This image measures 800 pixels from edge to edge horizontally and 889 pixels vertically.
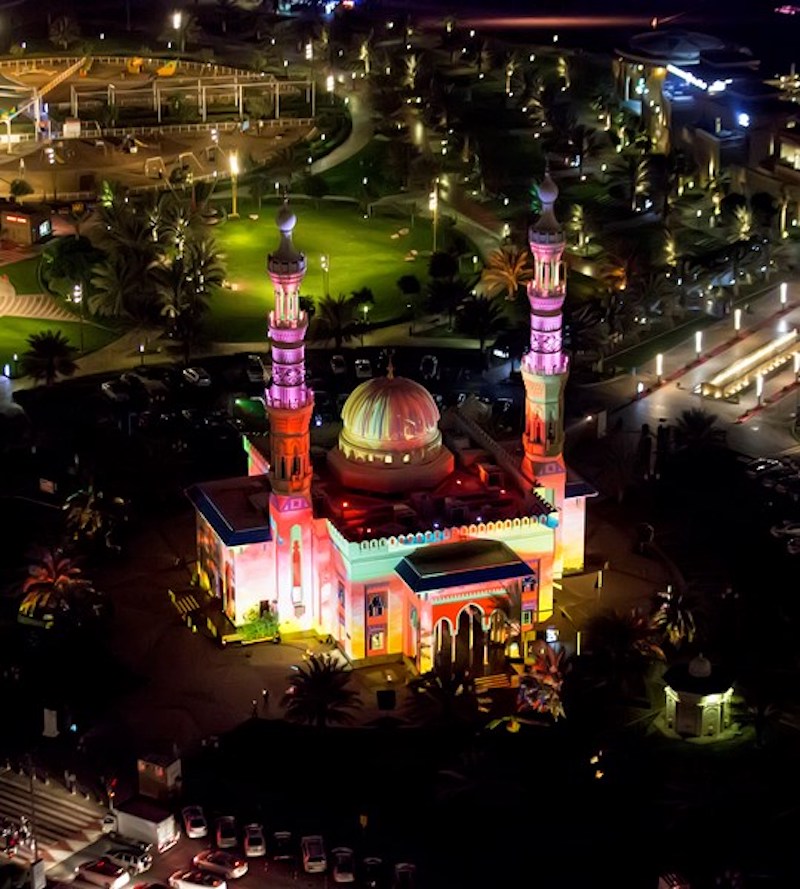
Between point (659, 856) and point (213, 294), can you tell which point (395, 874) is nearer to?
point (659, 856)

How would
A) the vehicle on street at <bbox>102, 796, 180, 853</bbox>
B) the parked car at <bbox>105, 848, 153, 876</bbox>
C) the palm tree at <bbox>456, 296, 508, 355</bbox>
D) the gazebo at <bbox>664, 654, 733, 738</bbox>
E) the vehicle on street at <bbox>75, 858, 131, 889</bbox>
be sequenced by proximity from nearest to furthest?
the vehicle on street at <bbox>75, 858, 131, 889</bbox>
the parked car at <bbox>105, 848, 153, 876</bbox>
the vehicle on street at <bbox>102, 796, 180, 853</bbox>
the gazebo at <bbox>664, 654, 733, 738</bbox>
the palm tree at <bbox>456, 296, 508, 355</bbox>

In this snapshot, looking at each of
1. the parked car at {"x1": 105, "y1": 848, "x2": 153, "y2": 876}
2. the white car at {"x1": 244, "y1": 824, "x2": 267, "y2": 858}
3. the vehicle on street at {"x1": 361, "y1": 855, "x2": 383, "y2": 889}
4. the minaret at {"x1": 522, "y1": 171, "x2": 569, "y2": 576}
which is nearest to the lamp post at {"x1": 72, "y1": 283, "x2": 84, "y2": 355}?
the minaret at {"x1": 522, "y1": 171, "x2": 569, "y2": 576}

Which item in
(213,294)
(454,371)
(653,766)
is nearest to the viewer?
(653,766)

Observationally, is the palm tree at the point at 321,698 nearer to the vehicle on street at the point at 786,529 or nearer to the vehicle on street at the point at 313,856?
the vehicle on street at the point at 313,856

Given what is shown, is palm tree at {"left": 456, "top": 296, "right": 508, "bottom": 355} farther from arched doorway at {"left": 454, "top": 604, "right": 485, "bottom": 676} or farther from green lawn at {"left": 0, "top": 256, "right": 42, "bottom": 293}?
arched doorway at {"left": 454, "top": 604, "right": 485, "bottom": 676}

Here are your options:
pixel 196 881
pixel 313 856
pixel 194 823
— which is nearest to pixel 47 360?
pixel 194 823

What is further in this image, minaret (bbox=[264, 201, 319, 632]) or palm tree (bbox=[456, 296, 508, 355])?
palm tree (bbox=[456, 296, 508, 355])

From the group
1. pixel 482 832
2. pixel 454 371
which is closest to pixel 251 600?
pixel 482 832

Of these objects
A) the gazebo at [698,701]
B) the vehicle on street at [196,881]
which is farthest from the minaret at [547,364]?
the vehicle on street at [196,881]
